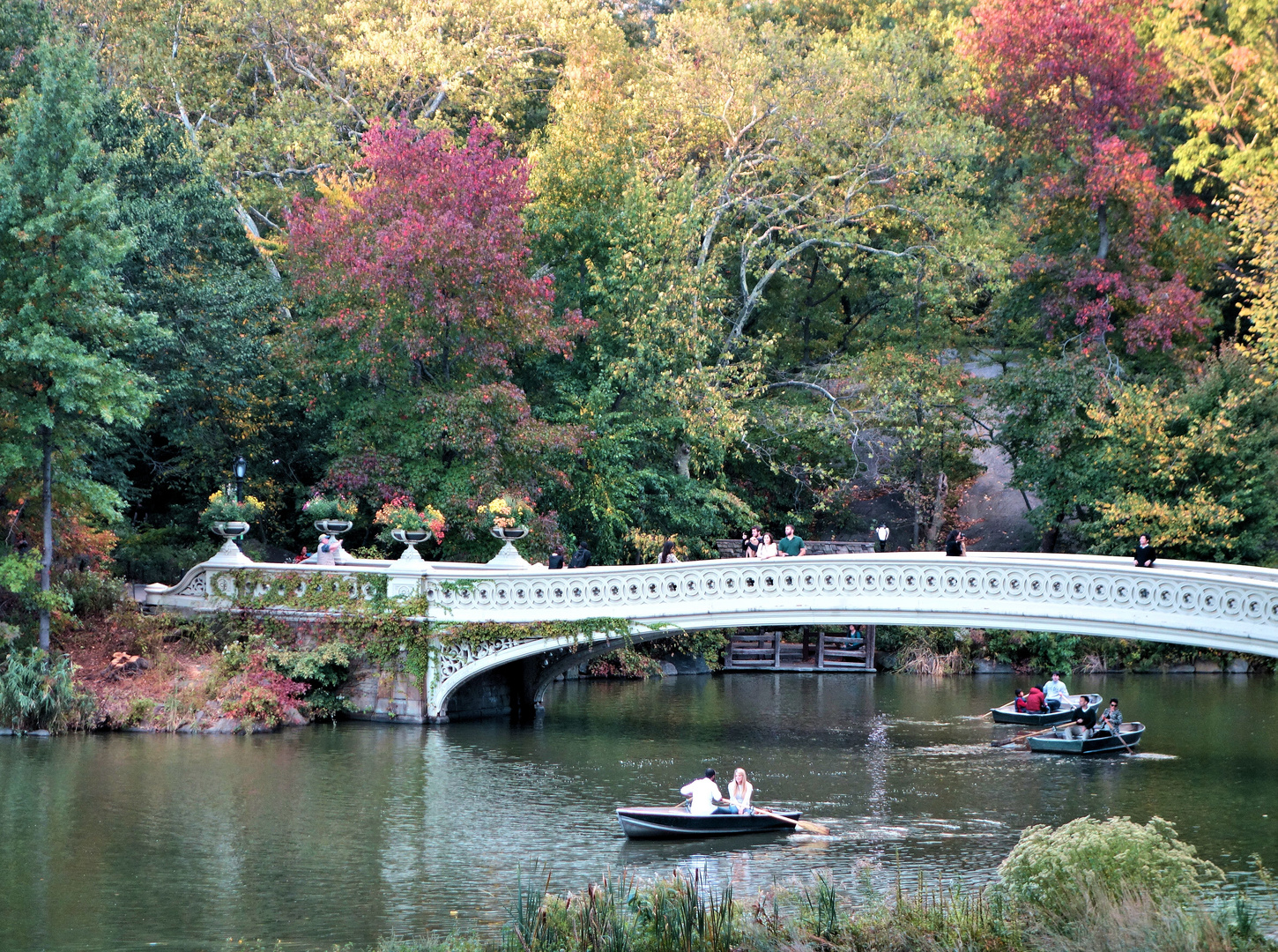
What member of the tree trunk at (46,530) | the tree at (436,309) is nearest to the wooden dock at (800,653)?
the tree at (436,309)

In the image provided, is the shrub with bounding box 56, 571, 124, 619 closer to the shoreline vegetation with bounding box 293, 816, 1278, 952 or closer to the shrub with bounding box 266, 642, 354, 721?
the shrub with bounding box 266, 642, 354, 721

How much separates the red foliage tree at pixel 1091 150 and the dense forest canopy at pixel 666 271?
112 millimetres

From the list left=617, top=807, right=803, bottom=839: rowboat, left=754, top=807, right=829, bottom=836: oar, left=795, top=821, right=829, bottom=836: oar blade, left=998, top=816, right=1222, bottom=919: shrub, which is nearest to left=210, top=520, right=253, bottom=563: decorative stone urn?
left=617, top=807, right=803, bottom=839: rowboat

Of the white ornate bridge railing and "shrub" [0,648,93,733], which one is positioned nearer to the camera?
the white ornate bridge railing

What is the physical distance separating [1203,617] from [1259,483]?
47.2 feet

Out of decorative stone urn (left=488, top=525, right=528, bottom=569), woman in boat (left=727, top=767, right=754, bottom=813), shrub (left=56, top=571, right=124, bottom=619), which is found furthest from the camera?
decorative stone urn (left=488, top=525, right=528, bottom=569)

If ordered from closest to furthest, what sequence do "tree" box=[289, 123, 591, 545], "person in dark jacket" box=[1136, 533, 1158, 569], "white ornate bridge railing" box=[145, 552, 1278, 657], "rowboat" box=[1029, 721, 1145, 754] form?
"white ornate bridge railing" box=[145, 552, 1278, 657], "person in dark jacket" box=[1136, 533, 1158, 569], "rowboat" box=[1029, 721, 1145, 754], "tree" box=[289, 123, 591, 545]

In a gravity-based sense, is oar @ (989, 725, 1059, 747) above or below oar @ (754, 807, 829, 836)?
above

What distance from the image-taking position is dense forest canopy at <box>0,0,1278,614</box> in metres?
30.7

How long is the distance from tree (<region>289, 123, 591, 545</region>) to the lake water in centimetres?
581

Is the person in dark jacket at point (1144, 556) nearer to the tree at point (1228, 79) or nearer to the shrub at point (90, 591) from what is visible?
the tree at point (1228, 79)

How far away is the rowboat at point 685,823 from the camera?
17.8 metres

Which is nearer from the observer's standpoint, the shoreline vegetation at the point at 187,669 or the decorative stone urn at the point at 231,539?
the shoreline vegetation at the point at 187,669

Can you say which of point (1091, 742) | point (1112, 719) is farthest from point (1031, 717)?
point (1091, 742)
